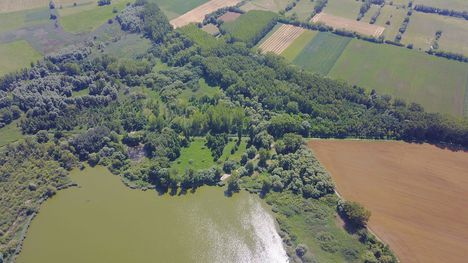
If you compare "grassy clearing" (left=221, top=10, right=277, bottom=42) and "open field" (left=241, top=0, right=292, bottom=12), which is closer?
"grassy clearing" (left=221, top=10, right=277, bottom=42)

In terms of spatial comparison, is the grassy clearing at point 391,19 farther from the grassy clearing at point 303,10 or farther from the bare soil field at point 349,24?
the grassy clearing at point 303,10

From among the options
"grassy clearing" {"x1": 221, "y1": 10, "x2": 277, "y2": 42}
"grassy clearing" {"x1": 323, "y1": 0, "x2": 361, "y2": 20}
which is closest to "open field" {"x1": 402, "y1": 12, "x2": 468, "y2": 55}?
"grassy clearing" {"x1": 323, "y1": 0, "x2": 361, "y2": 20}

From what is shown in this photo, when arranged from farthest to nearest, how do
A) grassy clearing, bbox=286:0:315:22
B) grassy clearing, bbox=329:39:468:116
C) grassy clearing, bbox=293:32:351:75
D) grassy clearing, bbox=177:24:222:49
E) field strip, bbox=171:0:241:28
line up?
grassy clearing, bbox=286:0:315:22, field strip, bbox=171:0:241:28, grassy clearing, bbox=177:24:222:49, grassy clearing, bbox=293:32:351:75, grassy clearing, bbox=329:39:468:116

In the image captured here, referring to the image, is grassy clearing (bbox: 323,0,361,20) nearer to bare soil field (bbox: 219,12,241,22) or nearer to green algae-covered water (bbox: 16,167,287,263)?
bare soil field (bbox: 219,12,241,22)

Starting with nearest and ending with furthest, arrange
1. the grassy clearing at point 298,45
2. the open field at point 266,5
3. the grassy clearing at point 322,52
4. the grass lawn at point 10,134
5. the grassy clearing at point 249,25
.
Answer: the grass lawn at point 10,134 → the grassy clearing at point 322,52 → the grassy clearing at point 298,45 → the grassy clearing at point 249,25 → the open field at point 266,5

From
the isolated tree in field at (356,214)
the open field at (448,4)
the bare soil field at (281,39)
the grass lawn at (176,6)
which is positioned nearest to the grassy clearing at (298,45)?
the bare soil field at (281,39)

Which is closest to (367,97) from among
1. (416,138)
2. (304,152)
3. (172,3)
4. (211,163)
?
(416,138)

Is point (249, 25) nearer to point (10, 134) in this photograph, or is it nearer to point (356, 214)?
point (10, 134)
